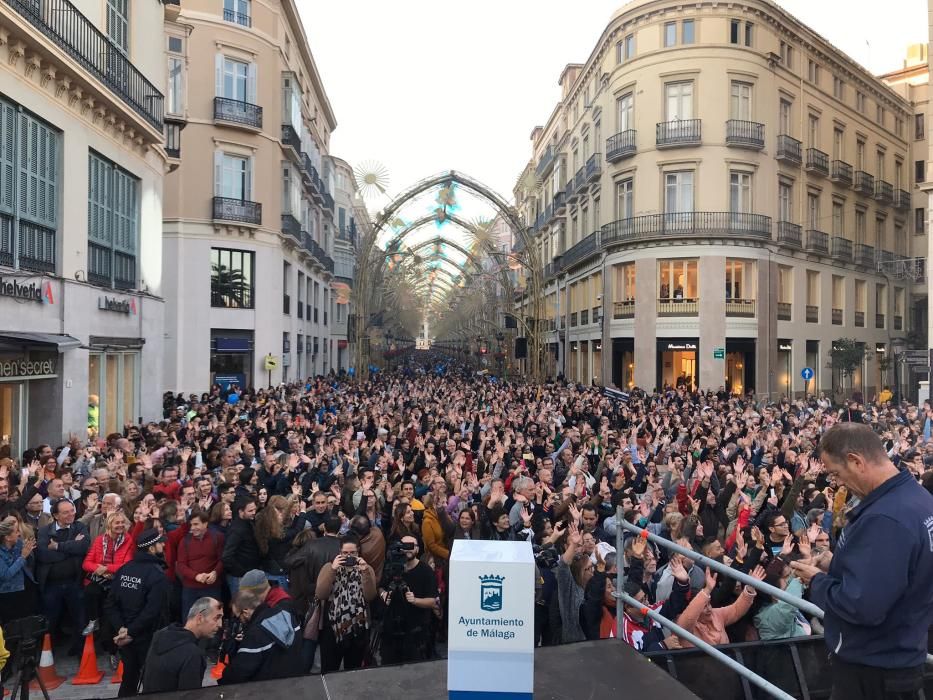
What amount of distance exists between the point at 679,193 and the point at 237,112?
20.7m

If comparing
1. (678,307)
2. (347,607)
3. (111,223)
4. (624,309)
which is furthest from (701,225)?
(347,607)

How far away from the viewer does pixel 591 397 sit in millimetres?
25766

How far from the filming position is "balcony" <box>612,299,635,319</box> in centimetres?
3606

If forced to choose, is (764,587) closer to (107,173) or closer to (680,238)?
(107,173)

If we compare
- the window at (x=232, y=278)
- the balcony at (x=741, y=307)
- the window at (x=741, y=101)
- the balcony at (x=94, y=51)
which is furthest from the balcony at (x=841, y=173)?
the balcony at (x=94, y=51)

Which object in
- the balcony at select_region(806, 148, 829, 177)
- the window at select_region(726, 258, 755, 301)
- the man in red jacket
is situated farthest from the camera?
the balcony at select_region(806, 148, 829, 177)

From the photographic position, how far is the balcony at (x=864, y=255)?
4119 centimetres

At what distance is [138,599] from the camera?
6078 millimetres

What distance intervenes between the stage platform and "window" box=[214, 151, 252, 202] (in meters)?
29.0

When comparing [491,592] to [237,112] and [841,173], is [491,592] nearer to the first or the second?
[237,112]

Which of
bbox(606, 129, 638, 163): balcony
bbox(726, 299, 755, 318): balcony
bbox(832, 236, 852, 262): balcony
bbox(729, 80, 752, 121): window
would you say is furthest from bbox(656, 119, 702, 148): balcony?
bbox(832, 236, 852, 262): balcony

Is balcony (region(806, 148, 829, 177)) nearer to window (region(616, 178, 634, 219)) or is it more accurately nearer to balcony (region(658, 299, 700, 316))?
window (region(616, 178, 634, 219))

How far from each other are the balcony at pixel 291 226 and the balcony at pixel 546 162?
78.0ft

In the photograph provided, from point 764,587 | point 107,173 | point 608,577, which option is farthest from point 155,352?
point 764,587
